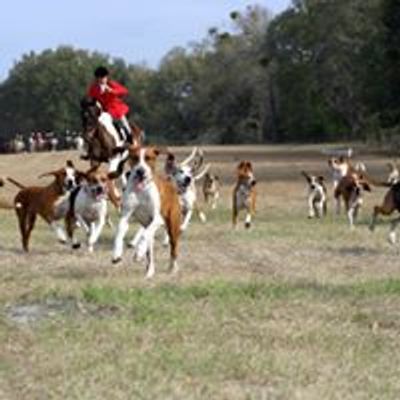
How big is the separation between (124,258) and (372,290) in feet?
13.8

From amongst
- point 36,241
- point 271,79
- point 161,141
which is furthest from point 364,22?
point 36,241

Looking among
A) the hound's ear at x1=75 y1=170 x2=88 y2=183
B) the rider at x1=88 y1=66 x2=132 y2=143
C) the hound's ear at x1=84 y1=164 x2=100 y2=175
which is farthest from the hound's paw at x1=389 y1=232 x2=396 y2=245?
the hound's ear at x1=75 y1=170 x2=88 y2=183

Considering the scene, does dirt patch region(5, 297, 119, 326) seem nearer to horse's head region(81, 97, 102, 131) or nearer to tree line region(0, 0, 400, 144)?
horse's head region(81, 97, 102, 131)

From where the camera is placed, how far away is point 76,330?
978cm

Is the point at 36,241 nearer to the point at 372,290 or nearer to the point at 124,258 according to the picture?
the point at 124,258

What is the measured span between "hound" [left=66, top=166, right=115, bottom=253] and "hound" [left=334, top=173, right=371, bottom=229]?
860 cm

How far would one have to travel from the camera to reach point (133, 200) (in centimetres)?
1362

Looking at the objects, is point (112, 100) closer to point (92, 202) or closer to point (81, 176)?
point (81, 176)

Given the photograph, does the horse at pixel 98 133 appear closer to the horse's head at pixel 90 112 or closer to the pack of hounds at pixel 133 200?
the horse's head at pixel 90 112

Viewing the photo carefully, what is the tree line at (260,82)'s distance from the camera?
258 feet

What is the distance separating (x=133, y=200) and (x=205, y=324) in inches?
144

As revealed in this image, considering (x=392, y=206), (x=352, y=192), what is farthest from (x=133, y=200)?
(x=352, y=192)

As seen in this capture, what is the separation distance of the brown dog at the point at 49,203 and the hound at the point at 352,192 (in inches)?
324

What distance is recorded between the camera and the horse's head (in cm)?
1719
